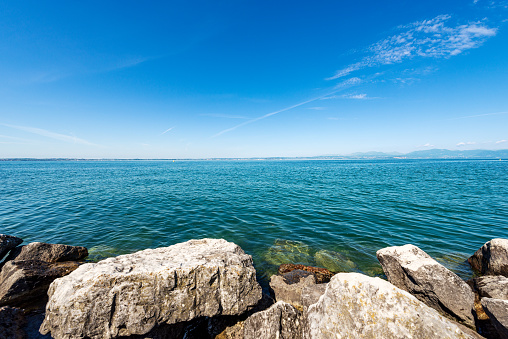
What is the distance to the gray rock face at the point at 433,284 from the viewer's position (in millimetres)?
7062

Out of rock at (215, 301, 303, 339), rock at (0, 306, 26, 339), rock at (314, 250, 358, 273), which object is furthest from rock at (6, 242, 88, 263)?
rock at (314, 250, 358, 273)

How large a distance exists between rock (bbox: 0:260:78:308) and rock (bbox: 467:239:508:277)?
20523mm

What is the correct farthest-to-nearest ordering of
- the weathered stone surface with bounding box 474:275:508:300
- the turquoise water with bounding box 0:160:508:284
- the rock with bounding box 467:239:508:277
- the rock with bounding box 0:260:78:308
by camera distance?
the turquoise water with bounding box 0:160:508:284
the rock with bounding box 467:239:508:277
the rock with bounding box 0:260:78:308
the weathered stone surface with bounding box 474:275:508:300

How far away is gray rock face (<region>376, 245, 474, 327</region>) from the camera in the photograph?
7062 millimetres

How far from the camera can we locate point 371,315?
475cm

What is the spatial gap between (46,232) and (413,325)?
23.4 metres

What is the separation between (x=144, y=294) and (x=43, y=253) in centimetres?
952

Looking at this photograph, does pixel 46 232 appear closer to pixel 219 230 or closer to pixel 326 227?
pixel 219 230

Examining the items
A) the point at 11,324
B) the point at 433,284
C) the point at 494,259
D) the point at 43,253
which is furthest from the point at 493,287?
the point at 43,253

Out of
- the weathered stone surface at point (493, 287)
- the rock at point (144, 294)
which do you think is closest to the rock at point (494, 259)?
the weathered stone surface at point (493, 287)

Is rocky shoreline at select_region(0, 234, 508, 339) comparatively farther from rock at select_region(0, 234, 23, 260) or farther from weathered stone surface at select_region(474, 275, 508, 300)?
rock at select_region(0, 234, 23, 260)

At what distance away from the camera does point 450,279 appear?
730 centimetres

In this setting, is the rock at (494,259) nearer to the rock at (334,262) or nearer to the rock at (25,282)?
the rock at (334,262)

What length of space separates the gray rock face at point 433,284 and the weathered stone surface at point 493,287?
1.63 meters
